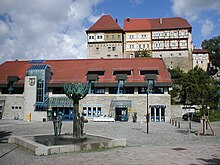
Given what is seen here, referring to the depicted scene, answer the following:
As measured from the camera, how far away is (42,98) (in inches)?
1591

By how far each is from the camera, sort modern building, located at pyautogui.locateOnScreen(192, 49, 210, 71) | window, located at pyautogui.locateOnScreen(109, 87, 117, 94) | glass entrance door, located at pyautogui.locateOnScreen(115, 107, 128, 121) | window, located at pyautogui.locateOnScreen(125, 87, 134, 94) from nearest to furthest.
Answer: glass entrance door, located at pyautogui.locateOnScreen(115, 107, 128, 121) → window, located at pyautogui.locateOnScreen(125, 87, 134, 94) → window, located at pyautogui.locateOnScreen(109, 87, 117, 94) → modern building, located at pyautogui.locateOnScreen(192, 49, 210, 71)

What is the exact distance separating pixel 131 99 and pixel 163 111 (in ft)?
16.1

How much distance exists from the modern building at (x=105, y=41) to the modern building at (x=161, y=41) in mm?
292

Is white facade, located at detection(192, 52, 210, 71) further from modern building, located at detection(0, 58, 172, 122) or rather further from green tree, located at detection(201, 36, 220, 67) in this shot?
modern building, located at detection(0, 58, 172, 122)

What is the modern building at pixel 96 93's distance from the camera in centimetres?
3916

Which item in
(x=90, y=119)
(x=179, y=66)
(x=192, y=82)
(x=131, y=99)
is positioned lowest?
(x=90, y=119)

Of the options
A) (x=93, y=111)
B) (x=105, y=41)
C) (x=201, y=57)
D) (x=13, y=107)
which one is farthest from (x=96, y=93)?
(x=201, y=57)

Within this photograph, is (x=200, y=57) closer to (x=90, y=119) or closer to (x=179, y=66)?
(x=179, y=66)

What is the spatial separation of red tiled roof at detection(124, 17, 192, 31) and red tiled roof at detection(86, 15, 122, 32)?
4912 millimetres

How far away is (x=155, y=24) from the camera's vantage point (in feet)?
283

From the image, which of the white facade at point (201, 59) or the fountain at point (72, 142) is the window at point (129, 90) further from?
the white facade at point (201, 59)

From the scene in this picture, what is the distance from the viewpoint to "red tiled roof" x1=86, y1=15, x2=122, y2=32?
261ft

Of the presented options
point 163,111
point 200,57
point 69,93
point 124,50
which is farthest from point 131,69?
point 200,57

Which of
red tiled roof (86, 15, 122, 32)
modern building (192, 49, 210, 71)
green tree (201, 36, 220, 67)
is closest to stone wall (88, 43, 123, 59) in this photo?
red tiled roof (86, 15, 122, 32)
